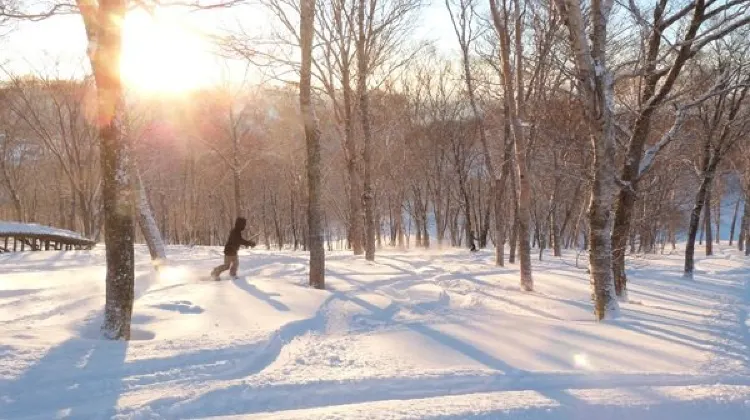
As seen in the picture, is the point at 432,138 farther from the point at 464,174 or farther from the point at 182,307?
the point at 182,307

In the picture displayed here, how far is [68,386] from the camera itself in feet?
12.7

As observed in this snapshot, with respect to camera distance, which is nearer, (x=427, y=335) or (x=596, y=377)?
(x=596, y=377)

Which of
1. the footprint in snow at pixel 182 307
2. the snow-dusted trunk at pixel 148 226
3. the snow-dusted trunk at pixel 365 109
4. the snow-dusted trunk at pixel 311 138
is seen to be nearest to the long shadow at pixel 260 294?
the footprint in snow at pixel 182 307

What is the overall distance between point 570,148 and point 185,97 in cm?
2184

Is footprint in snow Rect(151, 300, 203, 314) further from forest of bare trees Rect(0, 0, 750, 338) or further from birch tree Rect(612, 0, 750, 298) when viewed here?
birch tree Rect(612, 0, 750, 298)

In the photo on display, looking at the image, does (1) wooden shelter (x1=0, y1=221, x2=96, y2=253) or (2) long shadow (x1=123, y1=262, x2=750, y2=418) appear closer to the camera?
(2) long shadow (x1=123, y1=262, x2=750, y2=418)

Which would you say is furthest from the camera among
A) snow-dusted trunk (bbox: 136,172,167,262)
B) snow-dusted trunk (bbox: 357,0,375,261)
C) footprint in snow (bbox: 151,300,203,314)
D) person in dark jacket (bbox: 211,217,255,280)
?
A: snow-dusted trunk (bbox: 357,0,375,261)

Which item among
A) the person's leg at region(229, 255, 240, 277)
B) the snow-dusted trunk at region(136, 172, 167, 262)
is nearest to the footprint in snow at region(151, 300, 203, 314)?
the person's leg at region(229, 255, 240, 277)

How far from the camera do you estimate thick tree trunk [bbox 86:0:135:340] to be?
5.11m

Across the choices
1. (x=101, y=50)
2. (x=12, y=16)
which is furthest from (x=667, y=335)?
(x=12, y=16)

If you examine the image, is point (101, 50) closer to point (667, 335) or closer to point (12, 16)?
point (12, 16)

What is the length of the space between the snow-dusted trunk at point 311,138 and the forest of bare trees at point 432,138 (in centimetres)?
4

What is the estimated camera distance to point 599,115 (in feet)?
22.0

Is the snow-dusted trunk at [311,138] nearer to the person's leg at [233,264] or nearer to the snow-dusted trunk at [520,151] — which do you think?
the person's leg at [233,264]
